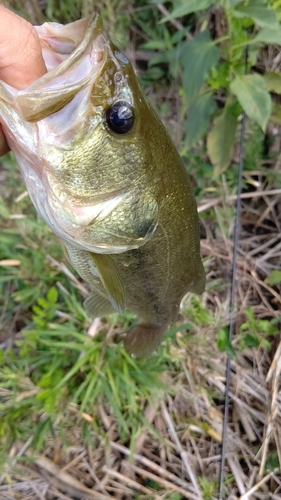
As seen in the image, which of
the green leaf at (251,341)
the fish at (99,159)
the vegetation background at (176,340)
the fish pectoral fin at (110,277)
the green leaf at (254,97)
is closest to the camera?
the fish at (99,159)

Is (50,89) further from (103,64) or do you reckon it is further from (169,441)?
(169,441)

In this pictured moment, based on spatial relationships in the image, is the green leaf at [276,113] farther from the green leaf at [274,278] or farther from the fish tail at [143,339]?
Answer: the fish tail at [143,339]

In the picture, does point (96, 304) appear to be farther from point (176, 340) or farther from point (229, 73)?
point (229, 73)

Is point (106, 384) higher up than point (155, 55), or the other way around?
point (155, 55)

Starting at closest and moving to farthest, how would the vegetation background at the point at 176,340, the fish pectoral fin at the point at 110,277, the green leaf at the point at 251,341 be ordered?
1. the fish pectoral fin at the point at 110,277
2. the vegetation background at the point at 176,340
3. the green leaf at the point at 251,341

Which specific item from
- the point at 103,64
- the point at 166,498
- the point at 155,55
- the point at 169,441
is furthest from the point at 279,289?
the point at 103,64

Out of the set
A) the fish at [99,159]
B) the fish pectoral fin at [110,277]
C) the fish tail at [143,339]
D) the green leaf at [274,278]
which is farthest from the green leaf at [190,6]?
the green leaf at [274,278]

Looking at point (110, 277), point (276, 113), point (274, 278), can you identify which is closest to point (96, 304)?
point (110, 277)
